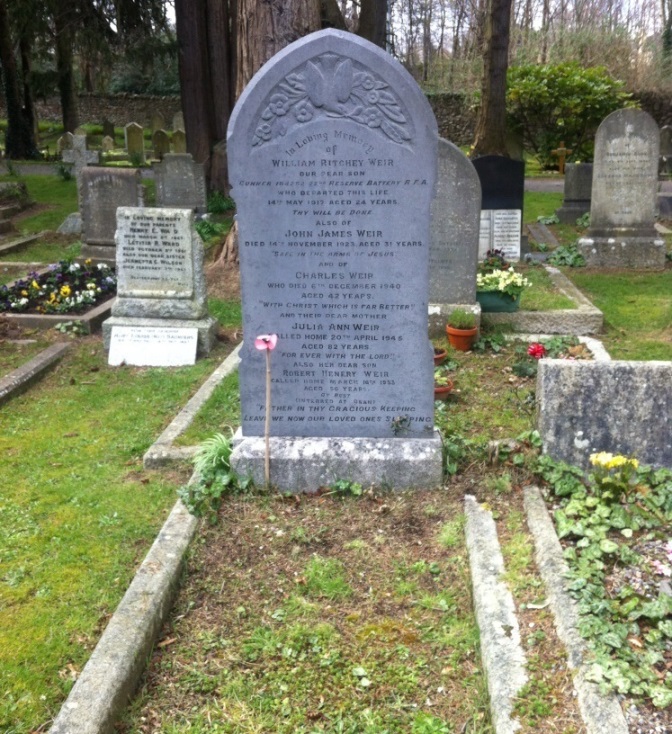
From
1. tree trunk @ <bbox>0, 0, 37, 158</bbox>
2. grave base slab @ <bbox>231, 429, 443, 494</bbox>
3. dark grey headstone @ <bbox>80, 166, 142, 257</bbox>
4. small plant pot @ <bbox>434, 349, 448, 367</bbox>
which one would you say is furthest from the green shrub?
grave base slab @ <bbox>231, 429, 443, 494</bbox>

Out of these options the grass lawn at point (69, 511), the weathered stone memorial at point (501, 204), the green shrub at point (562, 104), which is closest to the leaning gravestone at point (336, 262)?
the grass lawn at point (69, 511)

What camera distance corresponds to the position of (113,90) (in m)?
38.3

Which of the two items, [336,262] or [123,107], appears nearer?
[336,262]

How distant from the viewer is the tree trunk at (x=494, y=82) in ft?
55.5

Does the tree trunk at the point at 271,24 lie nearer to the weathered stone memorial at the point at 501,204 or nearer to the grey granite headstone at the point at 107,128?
the weathered stone memorial at the point at 501,204

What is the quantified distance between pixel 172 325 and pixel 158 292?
358 millimetres

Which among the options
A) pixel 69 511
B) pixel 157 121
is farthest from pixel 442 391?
pixel 157 121

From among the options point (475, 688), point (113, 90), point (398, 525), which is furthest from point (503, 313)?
point (113, 90)

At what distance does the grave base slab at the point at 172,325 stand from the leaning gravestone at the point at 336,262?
122 inches

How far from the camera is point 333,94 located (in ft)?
13.1

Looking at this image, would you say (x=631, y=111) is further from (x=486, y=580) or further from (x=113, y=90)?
(x=113, y=90)

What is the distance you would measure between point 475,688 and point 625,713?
1.96 ft

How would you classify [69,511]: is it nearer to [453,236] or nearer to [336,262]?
[336,262]

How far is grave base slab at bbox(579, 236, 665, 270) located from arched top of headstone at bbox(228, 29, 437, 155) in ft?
26.4
